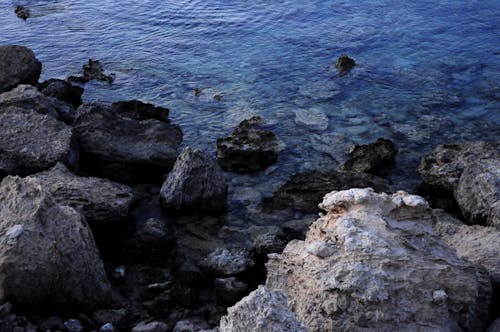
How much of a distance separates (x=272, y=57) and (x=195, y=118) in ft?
14.6

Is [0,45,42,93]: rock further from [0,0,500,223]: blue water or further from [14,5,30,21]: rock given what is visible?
[14,5,30,21]: rock

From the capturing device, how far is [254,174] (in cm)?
1205

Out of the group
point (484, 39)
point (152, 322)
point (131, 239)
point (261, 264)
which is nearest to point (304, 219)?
point (261, 264)

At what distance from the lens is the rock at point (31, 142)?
401 inches

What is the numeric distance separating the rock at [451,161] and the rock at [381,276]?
387 cm

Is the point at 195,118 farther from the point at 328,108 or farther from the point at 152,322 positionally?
the point at 152,322

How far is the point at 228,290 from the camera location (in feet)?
26.9

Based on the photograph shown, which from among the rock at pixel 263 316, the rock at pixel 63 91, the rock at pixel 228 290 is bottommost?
the rock at pixel 228 290

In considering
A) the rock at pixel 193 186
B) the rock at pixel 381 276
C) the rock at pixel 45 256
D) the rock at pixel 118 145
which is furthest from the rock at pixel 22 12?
the rock at pixel 381 276

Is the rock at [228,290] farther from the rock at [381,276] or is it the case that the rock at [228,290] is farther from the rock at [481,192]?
the rock at [481,192]

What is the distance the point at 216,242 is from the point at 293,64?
8.78 meters

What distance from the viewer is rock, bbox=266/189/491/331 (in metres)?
6.04

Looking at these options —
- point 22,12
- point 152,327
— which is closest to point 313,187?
point 152,327

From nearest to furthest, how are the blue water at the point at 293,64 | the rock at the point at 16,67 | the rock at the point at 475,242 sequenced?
the rock at the point at 475,242, the blue water at the point at 293,64, the rock at the point at 16,67
